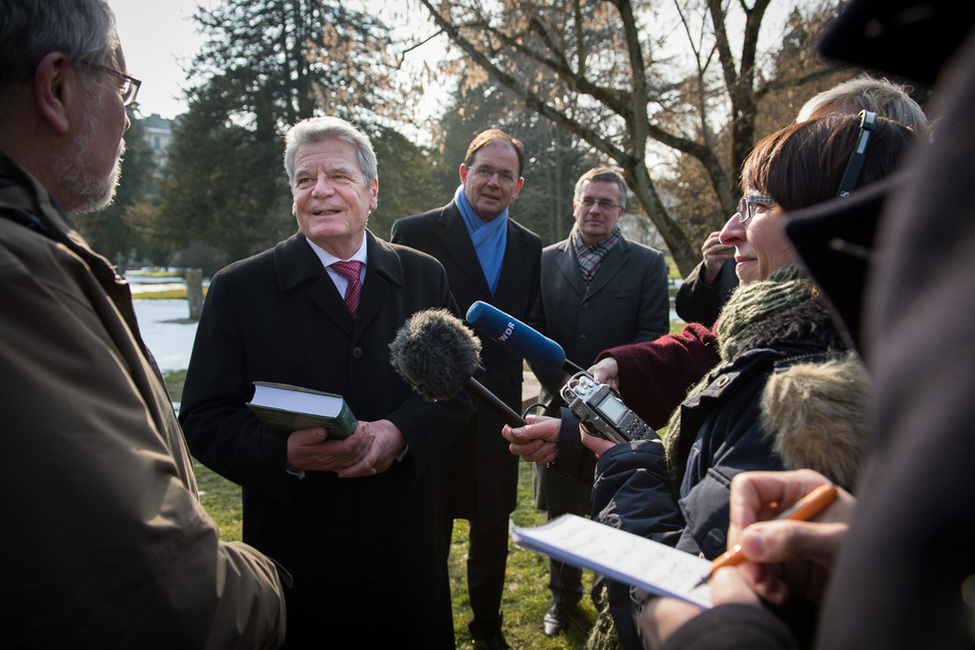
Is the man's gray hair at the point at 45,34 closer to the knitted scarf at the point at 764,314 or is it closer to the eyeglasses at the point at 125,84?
the eyeglasses at the point at 125,84

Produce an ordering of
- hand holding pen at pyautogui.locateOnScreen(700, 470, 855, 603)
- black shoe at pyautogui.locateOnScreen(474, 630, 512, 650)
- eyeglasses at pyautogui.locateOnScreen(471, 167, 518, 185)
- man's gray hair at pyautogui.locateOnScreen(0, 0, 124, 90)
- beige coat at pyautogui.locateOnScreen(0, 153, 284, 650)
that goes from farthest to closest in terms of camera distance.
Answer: eyeglasses at pyautogui.locateOnScreen(471, 167, 518, 185), black shoe at pyautogui.locateOnScreen(474, 630, 512, 650), man's gray hair at pyautogui.locateOnScreen(0, 0, 124, 90), beige coat at pyautogui.locateOnScreen(0, 153, 284, 650), hand holding pen at pyautogui.locateOnScreen(700, 470, 855, 603)

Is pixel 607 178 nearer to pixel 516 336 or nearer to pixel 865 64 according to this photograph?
pixel 516 336

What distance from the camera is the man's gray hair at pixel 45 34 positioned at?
1289 millimetres

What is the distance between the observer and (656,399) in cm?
231

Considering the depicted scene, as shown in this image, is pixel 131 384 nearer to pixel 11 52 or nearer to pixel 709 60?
pixel 11 52

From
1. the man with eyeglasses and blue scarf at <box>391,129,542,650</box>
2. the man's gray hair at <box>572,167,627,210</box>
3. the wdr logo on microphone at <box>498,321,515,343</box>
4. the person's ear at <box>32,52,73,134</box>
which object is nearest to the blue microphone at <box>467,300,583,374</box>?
the wdr logo on microphone at <box>498,321,515,343</box>

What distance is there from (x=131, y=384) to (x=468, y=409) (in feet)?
5.64

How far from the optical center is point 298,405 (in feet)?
6.40

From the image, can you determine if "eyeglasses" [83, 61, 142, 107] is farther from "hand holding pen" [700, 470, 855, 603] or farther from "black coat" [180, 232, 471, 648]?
"hand holding pen" [700, 470, 855, 603]

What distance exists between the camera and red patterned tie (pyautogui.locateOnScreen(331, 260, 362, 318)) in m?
2.65

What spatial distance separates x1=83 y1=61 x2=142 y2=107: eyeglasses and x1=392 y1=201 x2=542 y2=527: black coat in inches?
91.6

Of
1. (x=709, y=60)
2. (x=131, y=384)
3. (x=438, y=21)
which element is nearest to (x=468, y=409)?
(x=131, y=384)

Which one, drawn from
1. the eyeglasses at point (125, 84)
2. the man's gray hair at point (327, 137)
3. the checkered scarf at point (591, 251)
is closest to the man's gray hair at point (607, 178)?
the checkered scarf at point (591, 251)

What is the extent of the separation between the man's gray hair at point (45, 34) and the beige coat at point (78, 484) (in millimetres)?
243
